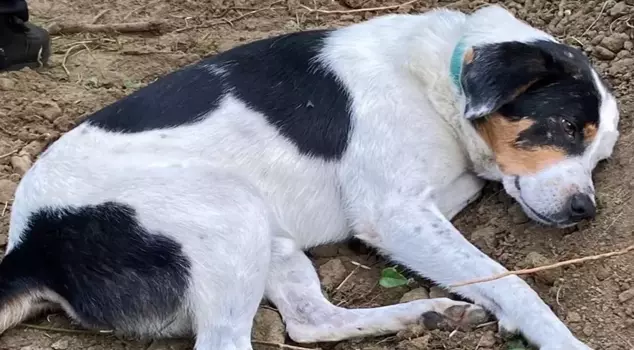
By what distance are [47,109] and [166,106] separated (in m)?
1.57

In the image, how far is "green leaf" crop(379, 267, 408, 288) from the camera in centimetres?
473

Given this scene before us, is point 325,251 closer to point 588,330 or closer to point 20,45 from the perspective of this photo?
point 588,330

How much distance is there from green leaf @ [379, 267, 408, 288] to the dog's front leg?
0.07m

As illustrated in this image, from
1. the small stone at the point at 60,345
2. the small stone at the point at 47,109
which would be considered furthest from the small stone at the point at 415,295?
the small stone at the point at 47,109

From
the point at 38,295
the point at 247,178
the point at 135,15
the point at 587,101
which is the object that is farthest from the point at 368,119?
the point at 135,15

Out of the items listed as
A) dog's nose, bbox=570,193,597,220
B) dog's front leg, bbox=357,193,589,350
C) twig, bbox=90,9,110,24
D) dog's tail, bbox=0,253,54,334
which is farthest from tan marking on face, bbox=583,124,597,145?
twig, bbox=90,9,110,24

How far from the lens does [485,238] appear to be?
4.87 metres

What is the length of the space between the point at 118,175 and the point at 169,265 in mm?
506

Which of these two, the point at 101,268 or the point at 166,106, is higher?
the point at 166,106

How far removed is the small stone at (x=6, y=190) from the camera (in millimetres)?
5348

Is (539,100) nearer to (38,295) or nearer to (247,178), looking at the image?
(247,178)

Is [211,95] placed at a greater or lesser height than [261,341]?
greater

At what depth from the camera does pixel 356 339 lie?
445cm

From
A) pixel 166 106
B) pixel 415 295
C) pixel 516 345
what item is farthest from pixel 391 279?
pixel 166 106
